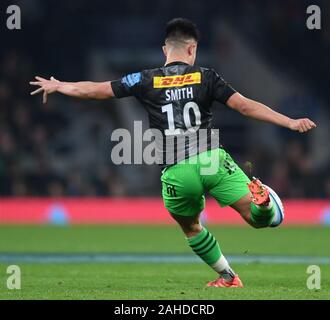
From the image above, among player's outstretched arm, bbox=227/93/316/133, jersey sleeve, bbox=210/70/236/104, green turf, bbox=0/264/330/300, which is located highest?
jersey sleeve, bbox=210/70/236/104

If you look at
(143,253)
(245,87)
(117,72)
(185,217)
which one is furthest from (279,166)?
(185,217)

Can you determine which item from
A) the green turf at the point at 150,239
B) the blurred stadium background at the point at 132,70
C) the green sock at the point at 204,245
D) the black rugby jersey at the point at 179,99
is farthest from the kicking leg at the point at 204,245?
the blurred stadium background at the point at 132,70

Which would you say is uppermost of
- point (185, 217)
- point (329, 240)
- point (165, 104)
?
point (165, 104)

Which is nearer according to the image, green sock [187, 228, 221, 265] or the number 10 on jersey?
the number 10 on jersey

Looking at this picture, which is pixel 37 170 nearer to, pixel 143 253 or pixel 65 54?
pixel 65 54

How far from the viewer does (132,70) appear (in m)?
24.5

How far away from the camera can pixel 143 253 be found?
14.8 metres

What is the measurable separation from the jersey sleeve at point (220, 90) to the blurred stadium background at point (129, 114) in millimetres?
9230

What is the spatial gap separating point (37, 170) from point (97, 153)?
5.31 feet

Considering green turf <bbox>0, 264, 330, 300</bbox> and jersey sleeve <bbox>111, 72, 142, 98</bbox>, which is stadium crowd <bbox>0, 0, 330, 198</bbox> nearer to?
→ green turf <bbox>0, 264, 330, 300</bbox>

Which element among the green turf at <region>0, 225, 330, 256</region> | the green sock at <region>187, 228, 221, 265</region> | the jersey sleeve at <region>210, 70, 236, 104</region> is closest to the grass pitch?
the green turf at <region>0, 225, 330, 256</region>

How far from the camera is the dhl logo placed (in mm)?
9008

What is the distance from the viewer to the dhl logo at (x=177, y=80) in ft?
29.6
